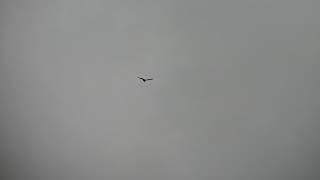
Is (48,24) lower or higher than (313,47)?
higher

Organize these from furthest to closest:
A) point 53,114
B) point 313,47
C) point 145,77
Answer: point 53,114 < point 145,77 < point 313,47

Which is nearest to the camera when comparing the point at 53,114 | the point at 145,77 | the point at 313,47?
the point at 313,47

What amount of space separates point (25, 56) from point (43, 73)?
11 cm

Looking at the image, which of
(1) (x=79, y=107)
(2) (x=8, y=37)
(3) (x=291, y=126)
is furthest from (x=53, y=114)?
(3) (x=291, y=126)

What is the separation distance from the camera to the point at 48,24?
159 cm

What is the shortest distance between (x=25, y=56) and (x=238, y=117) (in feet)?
3.16

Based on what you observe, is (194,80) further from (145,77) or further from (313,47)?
(313,47)

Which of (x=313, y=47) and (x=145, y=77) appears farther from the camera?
(x=145, y=77)

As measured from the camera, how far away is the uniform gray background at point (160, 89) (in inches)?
57.2

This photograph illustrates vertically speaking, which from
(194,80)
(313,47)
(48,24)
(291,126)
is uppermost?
(48,24)

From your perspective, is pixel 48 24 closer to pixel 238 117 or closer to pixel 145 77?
pixel 145 77

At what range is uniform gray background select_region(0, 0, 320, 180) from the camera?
1.45 m

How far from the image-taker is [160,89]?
153 centimetres

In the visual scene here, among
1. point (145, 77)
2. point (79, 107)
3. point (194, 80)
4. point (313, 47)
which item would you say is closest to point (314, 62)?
point (313, 47)
